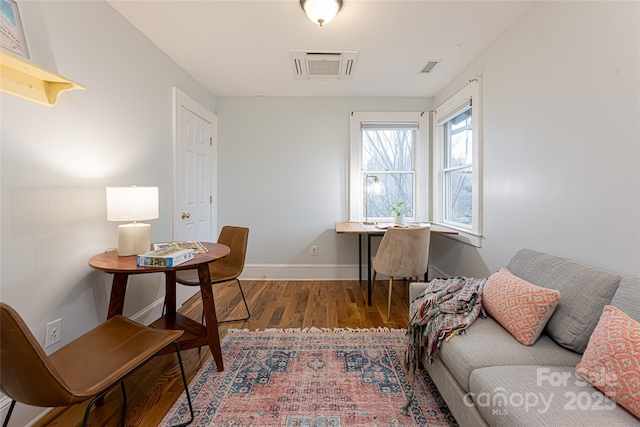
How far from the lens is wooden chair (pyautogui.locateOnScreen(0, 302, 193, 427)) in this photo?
0.85 meters

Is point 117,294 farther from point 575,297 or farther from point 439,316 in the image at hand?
point 575,297

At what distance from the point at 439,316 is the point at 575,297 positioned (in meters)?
0.60

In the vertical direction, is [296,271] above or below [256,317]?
above

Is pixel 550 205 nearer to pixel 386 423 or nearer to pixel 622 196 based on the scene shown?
pixel 622 196

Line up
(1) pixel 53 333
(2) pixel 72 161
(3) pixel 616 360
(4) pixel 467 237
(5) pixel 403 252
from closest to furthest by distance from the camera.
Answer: (3) pixel 616 360
(1) pixel 53 333
(2) pixel 72 161
(5) pixel 403 252
(4) pixel 467 237

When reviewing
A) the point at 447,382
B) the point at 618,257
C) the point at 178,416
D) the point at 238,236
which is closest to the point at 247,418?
the point at 178,416

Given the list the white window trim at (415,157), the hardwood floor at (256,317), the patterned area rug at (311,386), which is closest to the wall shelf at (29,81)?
the hardwood floor at (256,317)

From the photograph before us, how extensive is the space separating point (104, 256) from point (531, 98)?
2.92m

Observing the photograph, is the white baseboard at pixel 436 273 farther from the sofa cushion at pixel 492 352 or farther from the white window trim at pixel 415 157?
the sofa cushion at pixel 492 352

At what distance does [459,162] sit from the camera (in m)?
3.10

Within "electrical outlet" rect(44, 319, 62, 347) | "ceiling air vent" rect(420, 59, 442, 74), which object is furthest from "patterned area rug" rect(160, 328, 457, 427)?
"ceiling air vent" rect(420, 59, 442, 74)

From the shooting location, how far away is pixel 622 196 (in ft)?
4.42

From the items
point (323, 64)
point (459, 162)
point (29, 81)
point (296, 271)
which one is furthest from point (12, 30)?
point (459, 162)

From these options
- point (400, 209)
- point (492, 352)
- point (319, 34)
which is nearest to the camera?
point (492, 352)
